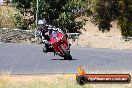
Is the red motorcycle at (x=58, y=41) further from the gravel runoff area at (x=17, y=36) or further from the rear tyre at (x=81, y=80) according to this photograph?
the gravel runoff area at (x=17, y=36)

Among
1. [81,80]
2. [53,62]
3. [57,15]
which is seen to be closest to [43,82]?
[81,80]

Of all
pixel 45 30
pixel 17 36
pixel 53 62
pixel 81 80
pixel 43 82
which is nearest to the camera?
pixel 81 80

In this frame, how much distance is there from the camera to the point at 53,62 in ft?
72.2

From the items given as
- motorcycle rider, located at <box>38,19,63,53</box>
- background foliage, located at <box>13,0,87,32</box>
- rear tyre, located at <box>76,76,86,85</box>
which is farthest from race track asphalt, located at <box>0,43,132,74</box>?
background foliage, located at <box>13,0,87,32</box>

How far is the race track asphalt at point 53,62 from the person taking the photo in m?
19.2

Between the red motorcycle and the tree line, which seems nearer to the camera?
the red motorcycle

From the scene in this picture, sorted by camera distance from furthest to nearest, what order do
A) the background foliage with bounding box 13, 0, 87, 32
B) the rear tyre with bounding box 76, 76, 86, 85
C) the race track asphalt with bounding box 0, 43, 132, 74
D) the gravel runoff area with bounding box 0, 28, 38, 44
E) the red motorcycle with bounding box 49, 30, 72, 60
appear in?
the background foliage with bounding box 13, 0, 87, 32, the gravel runoff area with bounding box 0, 28, 38, 44, the red motorcycle with bounding box 49, 30, 72, 60, the race track asphalt with bounding box 0, 43, 132, 74, the rear tyre with bounding box 76, 76, 86, 85

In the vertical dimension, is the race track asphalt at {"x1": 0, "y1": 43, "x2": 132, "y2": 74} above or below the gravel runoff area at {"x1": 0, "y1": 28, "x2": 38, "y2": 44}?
above

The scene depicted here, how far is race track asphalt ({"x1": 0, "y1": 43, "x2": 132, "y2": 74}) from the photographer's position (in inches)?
755

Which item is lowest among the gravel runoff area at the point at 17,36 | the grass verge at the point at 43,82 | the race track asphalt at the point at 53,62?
the gravel runoff area at the point at 17,36

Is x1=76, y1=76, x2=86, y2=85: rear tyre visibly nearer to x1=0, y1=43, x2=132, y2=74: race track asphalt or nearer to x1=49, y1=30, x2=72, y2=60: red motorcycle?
x1=0, y1=43, x2=132, y2=74: race track asphalt

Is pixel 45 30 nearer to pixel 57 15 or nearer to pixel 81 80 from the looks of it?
pixel 81 80

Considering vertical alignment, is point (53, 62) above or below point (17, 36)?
above

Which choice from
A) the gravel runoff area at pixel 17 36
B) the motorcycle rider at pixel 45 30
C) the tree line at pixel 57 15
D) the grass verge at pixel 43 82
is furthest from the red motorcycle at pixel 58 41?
the tree line at pixel 57 15
